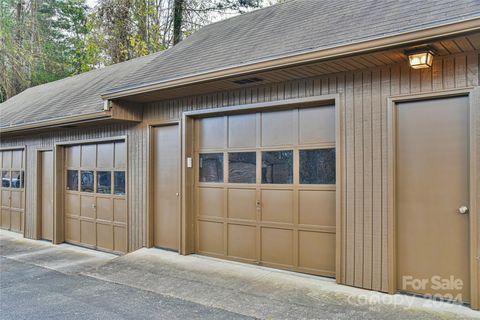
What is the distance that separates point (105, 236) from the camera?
7.02 m

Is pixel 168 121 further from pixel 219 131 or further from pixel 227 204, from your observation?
pixel 227 204

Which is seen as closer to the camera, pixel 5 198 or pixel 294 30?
pixel 294 30

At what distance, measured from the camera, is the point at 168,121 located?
5.94m

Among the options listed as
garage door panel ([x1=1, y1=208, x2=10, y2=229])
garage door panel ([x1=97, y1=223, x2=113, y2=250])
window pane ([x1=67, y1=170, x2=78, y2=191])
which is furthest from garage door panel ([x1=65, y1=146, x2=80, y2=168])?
garage door panel ([x1=1, y1=208, x2=10, y2=229])

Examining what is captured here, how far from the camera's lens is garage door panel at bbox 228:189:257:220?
5.17 meters

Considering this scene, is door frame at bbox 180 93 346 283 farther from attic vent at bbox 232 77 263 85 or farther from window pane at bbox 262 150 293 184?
window pane at bbox 262 150 293 184

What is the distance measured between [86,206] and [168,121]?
294cm

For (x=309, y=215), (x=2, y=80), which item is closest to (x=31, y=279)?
(x=309, y=215)

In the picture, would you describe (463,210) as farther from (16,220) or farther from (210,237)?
(16,220)

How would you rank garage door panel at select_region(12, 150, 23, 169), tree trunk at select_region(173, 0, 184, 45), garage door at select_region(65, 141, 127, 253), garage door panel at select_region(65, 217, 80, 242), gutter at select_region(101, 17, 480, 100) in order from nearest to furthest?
gutter at select_region(101, 17, 480, 100)
garage door at select_region(65, 141, 127, 253)
garage door panel at select_region(65, 217, 80, 242)
garage door panel at select_region(12, 150, 23, 169)
tree trunk at select_region(173, 0, 184, 45)

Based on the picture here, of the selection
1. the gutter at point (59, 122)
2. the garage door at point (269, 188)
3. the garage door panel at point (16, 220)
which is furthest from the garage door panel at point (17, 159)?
the garage door at point (269, 188)

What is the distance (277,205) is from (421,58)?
2474mm

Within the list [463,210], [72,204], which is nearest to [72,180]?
[72,204]

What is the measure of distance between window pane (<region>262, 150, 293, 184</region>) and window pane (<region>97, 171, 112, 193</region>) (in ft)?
11.1
